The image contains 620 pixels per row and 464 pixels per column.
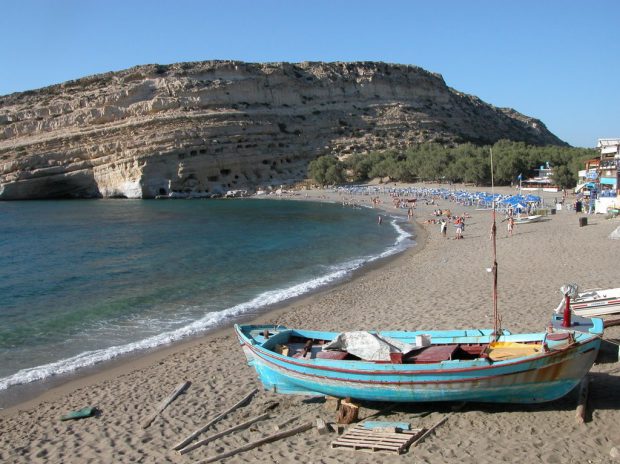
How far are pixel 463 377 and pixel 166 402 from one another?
541cm

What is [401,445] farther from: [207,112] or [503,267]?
[207,112]

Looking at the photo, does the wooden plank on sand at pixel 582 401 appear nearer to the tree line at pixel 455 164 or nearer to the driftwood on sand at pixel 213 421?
the driftwood on sand at pixel 213 421

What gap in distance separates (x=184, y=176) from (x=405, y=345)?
73143mm

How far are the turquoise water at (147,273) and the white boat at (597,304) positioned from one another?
31.0 feet

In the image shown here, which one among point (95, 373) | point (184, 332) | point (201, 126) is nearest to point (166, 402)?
point (95, 373)

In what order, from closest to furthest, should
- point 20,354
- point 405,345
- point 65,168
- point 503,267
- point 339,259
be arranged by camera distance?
point 405,345, point 20,354, point 503,267, point 339,259, point 65,168

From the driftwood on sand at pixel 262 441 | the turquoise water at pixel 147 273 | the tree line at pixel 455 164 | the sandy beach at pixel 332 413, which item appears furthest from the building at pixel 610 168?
the driftwood on sand at pixel 262 441

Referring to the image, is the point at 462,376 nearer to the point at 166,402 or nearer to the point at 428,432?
the point at 428,432

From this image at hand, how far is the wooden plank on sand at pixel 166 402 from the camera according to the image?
9.16 metres

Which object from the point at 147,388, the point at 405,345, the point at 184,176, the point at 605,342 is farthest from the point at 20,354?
the point at 184,176

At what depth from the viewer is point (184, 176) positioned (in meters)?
78.6

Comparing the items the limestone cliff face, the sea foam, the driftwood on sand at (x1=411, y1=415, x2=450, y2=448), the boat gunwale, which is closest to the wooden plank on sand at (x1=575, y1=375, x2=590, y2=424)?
the boat gunwale

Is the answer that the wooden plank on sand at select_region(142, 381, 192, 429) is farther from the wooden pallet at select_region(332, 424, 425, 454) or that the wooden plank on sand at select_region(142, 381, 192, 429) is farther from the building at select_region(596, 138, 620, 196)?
the building at select_region(596, 138, 620, 196)

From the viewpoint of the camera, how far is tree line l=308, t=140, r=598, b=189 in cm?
6222
